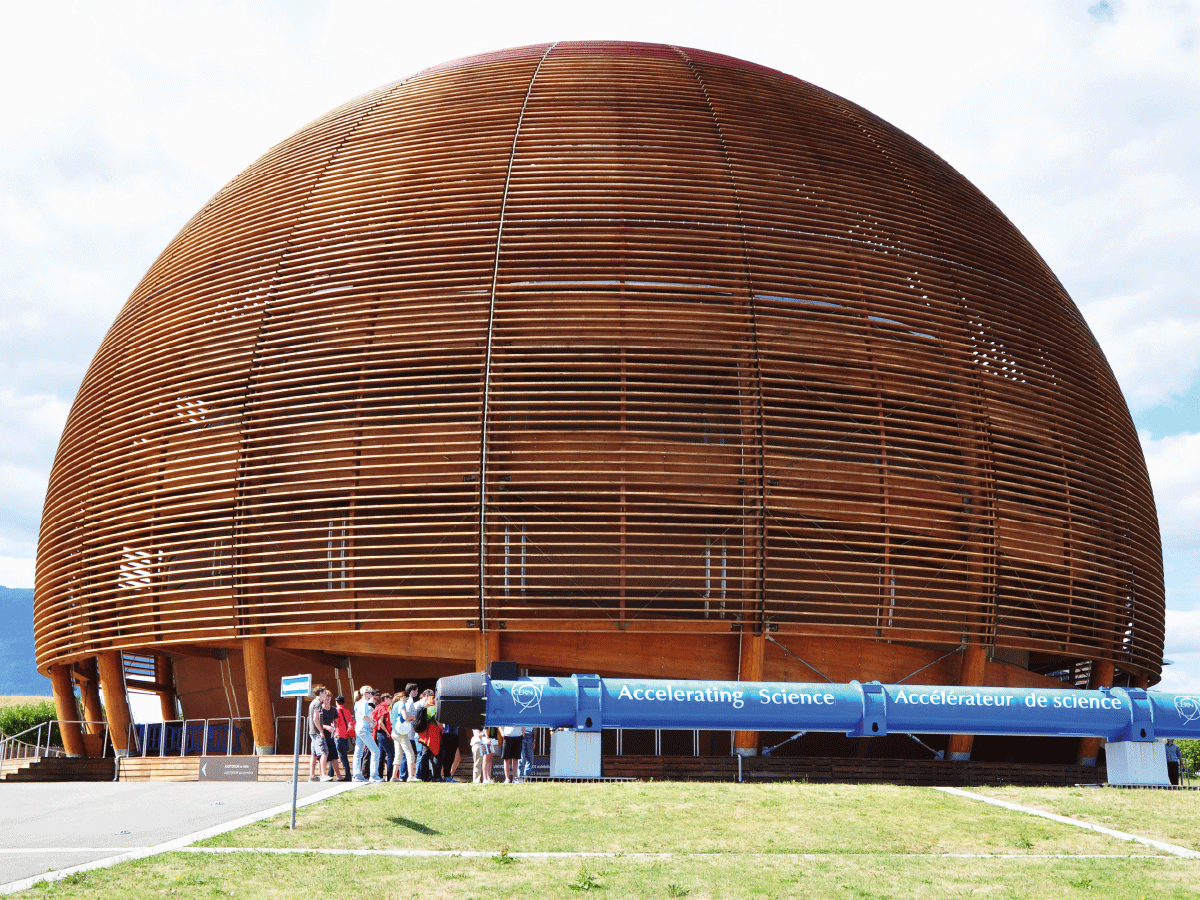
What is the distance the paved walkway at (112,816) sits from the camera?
331 inches

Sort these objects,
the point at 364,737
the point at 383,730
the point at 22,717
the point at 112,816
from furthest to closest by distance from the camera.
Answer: the point at 22,717 → the point at 383,730 → the point at 364,737 → the point at 112,816

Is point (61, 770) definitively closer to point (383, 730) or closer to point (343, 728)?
point (343, 728)

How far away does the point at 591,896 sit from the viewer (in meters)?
7.37

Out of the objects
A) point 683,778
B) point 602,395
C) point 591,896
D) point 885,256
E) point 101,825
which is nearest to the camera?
point 591,896

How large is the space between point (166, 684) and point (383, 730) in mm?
11962

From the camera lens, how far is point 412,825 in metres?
9.95

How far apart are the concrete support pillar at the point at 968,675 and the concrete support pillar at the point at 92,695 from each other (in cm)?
1641

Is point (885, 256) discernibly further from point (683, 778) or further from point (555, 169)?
point (683, 778)

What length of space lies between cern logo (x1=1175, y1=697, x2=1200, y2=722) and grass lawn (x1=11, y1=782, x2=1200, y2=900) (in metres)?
4.76

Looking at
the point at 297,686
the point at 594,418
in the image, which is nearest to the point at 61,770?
the point at 594,418

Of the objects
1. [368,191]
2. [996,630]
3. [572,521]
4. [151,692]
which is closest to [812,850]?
[572,521]

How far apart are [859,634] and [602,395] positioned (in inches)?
220

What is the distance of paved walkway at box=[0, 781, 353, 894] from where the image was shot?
8414 mm

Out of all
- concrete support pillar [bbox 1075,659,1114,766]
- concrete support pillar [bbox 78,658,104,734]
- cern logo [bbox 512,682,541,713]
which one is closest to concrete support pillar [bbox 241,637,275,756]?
cern logo [bbox 512,682,541,713]
